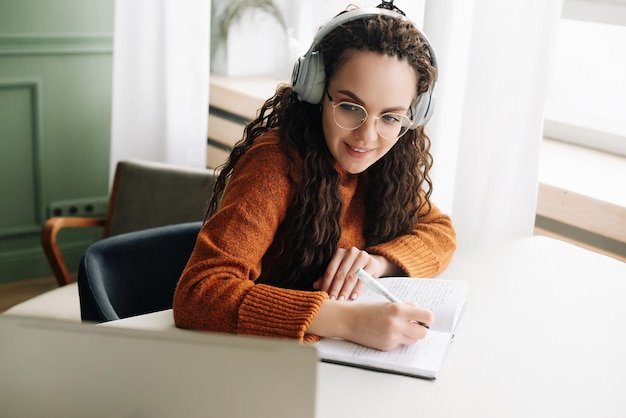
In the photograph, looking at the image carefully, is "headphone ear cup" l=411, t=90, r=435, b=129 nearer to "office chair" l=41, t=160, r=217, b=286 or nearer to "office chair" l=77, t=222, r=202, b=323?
"office chair" l=77, t=222, r=202, b=323

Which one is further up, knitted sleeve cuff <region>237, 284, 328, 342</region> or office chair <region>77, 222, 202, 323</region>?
knitted sleeve cuff <region>237, 284, 328, 342</region>

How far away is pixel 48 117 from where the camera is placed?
304 cm

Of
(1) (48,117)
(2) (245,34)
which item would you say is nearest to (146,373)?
(1) (48,117)

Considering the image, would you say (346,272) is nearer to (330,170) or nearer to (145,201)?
(330,170)

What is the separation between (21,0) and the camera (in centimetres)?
288

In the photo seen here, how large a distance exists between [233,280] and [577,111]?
4.88 ft

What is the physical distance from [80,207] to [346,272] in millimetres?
2160

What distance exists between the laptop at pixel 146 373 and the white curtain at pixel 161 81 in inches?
87.8

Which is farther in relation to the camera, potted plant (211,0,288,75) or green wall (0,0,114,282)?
potted plant (211,0,288,75)

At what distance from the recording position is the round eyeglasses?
1.27m

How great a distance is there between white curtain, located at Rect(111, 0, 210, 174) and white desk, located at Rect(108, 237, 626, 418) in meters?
1.58

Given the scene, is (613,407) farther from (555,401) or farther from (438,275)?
(438,275)

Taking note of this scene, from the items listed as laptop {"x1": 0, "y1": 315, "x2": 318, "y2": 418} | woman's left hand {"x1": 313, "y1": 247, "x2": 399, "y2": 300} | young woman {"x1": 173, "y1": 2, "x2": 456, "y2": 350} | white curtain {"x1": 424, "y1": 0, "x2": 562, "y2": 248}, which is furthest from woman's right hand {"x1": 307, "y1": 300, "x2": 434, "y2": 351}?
white curtain {"x1": 424, "y1": 0, "x2": 562, "y2": 248}

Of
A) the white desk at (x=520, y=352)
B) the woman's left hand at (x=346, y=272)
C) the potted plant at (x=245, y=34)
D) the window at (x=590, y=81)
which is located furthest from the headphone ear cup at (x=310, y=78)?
the potted plant at (x=245, y=34)
